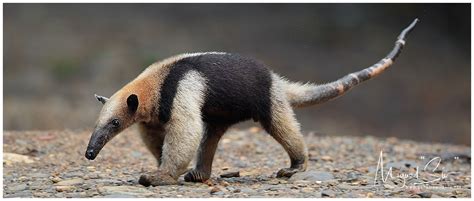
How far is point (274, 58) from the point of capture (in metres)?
18.2

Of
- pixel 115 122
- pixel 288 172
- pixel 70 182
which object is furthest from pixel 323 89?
pixel 70 182

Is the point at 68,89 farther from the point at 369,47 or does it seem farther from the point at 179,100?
the point at 179,100

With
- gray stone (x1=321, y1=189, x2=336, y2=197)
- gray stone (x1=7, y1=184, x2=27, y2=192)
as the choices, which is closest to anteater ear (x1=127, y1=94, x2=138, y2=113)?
gray stone (x1=7, y1=184, x2=27, y2=192)

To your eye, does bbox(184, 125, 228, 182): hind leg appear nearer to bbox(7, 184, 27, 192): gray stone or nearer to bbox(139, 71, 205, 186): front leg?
bbox(139, 71, 205, 186): front leg

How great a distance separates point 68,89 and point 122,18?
2278 millimetres

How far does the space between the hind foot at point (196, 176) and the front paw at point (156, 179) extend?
66 cm

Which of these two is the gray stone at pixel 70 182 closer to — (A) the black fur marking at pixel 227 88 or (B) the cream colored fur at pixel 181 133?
(B) the cream colored fur at pixel 181 133

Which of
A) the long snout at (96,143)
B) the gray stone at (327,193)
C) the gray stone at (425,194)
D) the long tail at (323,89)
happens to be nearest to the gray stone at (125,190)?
the long snout at (96,143)

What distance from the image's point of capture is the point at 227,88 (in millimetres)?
8977

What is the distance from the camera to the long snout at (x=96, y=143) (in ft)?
27.6

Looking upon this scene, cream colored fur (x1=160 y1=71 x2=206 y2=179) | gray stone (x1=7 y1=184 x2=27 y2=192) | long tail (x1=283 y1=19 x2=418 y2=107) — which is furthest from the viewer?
long tail (x1=283 y1=19 x2=418 y2=107)

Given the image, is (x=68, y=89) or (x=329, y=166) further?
(x=68, y=89)

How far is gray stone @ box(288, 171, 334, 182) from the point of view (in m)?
9.21

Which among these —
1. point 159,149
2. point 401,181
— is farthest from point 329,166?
point 159,149
